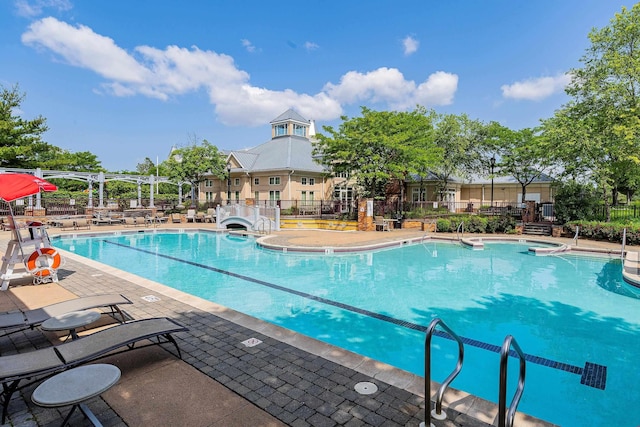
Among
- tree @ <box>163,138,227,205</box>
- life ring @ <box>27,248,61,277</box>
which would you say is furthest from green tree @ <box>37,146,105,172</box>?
life ring @ <box>27,248,61,277</box>

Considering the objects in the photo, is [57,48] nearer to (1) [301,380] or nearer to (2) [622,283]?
(1) [301,380]

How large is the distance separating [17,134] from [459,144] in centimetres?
3869

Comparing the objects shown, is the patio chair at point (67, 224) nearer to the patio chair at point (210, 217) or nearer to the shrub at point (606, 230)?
the patio chair at point (210, 217)

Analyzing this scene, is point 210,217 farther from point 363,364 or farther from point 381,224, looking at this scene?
point 363,364

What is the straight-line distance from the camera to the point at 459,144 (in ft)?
93.7

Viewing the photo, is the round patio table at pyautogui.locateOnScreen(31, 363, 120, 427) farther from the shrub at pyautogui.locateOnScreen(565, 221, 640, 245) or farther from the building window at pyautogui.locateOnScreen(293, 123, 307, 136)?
the building window at pyautogui.locateOnScreen(293, 123, 307, 136)

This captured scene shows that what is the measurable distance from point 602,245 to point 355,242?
11.7 metres

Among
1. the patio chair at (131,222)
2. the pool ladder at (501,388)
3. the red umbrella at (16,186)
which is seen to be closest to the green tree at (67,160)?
the patio chair at (131,222)

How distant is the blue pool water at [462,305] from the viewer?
15.7 ft

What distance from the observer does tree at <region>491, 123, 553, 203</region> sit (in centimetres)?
2864

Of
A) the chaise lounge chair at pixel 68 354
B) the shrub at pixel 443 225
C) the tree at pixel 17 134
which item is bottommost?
the chaise lounge chair at pixel 68 354

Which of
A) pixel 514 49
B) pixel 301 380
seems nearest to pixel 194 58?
pixel 514 49

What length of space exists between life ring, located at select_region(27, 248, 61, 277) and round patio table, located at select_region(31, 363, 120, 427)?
639cm

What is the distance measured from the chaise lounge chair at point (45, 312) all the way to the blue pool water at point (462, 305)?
293cm
